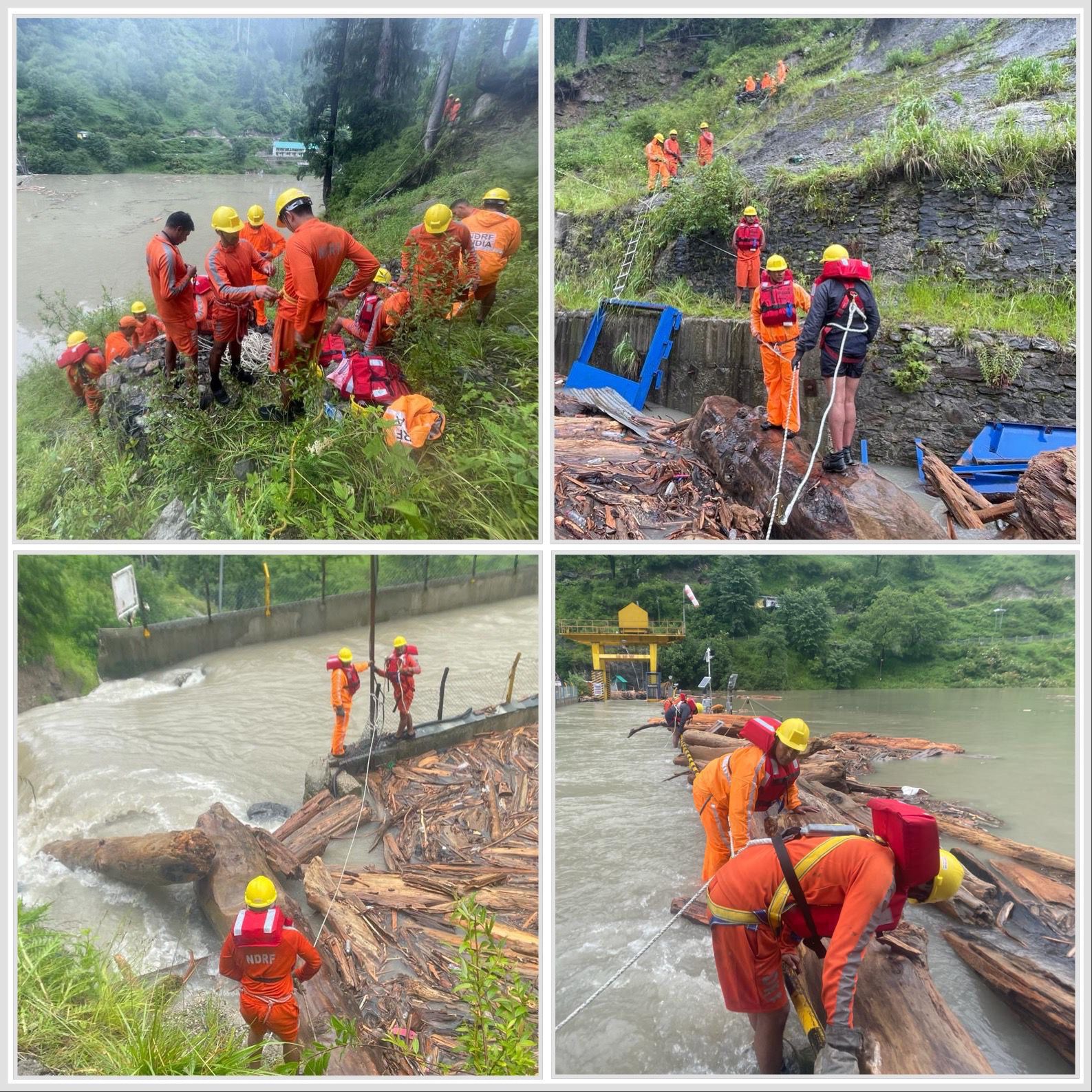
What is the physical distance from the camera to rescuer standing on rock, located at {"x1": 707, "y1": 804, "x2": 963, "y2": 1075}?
288 cm

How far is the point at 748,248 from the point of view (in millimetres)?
4855

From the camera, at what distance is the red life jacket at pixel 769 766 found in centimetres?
335

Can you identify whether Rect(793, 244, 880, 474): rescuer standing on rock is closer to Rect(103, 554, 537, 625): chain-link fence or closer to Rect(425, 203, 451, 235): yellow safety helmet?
Rect(103, 554, 537, 625): chain-link fence

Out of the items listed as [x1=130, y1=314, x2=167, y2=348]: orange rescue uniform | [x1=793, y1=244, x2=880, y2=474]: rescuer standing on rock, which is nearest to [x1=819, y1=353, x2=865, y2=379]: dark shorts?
[x1=793, y1=244, x2=880, y2=474]: rescuer standing on rock

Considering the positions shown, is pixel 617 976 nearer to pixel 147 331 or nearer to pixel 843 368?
pixel 843 368

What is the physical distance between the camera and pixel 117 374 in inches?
168

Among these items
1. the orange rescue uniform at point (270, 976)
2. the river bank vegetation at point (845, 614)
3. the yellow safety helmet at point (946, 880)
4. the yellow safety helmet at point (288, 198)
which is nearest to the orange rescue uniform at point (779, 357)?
the river bank vegetation at point (845, 614)

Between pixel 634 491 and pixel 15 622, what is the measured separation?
→ 321 cm

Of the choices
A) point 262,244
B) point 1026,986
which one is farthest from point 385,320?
point 1026,986

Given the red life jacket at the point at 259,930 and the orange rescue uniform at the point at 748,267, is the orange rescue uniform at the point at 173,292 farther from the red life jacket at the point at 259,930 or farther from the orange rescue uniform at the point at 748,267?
the orange rescue uniform at the point at 748,267

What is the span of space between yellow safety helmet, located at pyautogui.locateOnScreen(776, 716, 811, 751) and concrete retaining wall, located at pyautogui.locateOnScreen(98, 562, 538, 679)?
1456mm

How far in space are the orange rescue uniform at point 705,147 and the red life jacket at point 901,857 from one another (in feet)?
12.8

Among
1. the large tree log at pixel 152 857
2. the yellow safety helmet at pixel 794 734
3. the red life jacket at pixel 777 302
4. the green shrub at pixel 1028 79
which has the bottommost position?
the large tree log at pixel 152 857

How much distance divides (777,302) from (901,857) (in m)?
3.03
